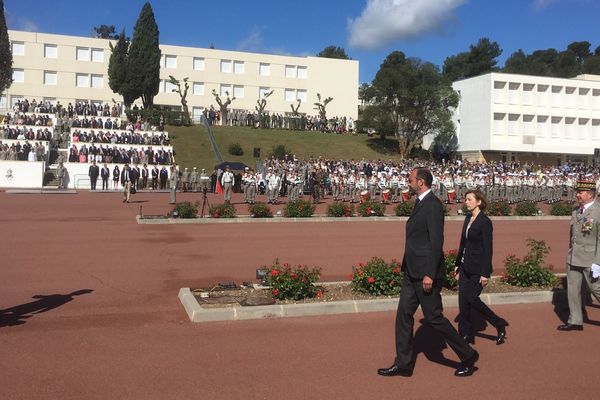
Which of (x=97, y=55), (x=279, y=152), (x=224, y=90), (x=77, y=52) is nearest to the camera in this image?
(x=279, y=152)

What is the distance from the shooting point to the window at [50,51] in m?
64.6

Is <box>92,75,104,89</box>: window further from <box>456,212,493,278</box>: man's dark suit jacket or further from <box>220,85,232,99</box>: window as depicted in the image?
<box>456,212,493,278</box>: man's dark suit jacket

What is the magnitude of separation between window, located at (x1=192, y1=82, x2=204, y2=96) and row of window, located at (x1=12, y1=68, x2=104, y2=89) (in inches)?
422

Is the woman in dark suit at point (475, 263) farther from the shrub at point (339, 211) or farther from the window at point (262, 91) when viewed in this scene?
the window at point (262, 91)

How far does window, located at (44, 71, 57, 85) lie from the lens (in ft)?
212

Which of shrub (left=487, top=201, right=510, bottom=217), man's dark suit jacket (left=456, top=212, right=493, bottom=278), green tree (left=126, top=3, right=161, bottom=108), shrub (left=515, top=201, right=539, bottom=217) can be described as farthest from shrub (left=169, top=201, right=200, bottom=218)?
green tree (left=126, top=3, right=161, bottom=108)

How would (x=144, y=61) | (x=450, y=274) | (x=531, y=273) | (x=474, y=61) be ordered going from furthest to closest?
(x=474, y=61), (x=144, y=61), (x=531, y=273), (x=450, y=274)

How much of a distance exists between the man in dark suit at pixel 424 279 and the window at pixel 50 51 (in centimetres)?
6805

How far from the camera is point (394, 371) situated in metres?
5.61

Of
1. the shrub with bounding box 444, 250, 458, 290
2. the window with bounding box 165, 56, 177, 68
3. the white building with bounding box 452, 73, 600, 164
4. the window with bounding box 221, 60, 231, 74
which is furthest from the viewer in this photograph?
the window with bounding box 221, 60, 231, 74

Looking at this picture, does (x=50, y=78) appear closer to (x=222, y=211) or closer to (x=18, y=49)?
(x=18, y=49)

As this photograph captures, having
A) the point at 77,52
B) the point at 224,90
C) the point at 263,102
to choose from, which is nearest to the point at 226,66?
the point at 224,90

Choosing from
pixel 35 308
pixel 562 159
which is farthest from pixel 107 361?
pixel 562 159

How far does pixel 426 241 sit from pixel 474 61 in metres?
101
